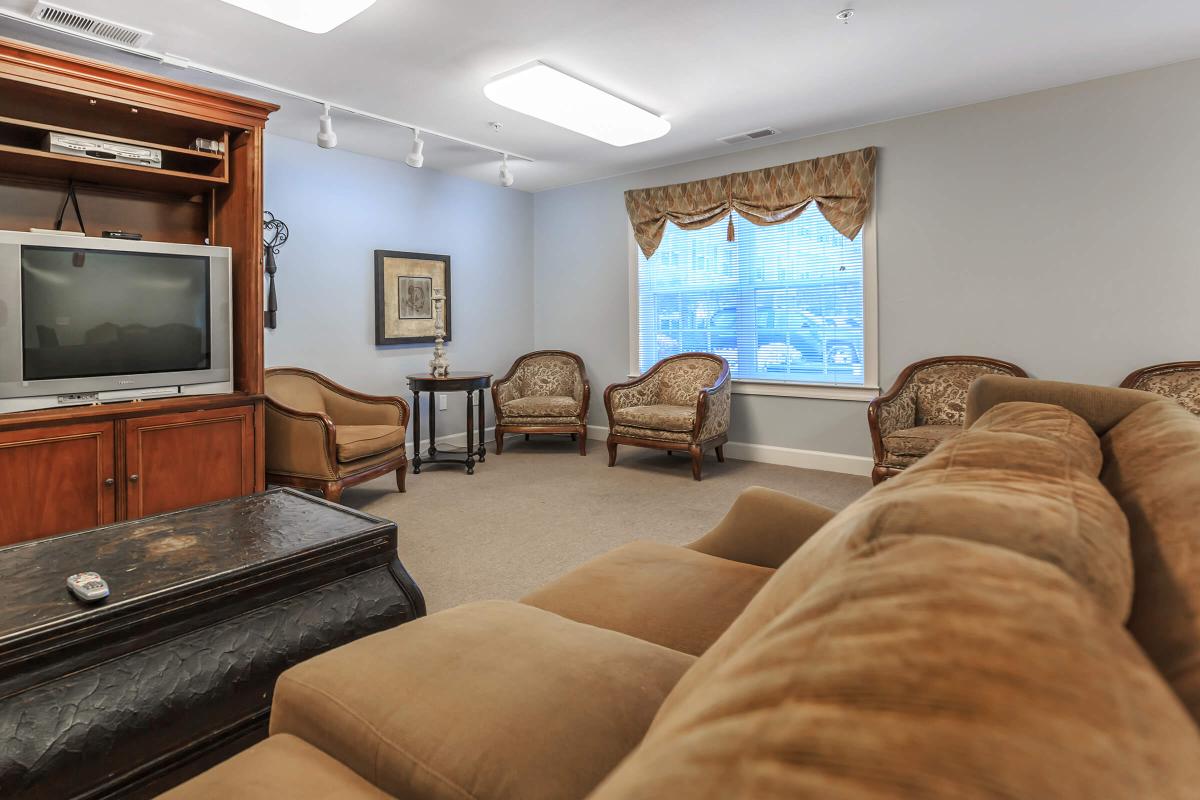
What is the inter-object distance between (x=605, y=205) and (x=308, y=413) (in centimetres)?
352

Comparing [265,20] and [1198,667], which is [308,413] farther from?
[1198,667]

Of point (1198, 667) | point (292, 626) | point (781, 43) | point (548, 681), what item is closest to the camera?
point (1198, 667)

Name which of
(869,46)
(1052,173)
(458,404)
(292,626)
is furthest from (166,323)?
(1052,173)

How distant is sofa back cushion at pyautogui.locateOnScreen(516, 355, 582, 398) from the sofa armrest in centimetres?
423

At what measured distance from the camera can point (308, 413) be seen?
370cm

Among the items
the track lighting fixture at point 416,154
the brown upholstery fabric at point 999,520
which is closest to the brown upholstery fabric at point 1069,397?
the brown upholstery fabric at point 999,520

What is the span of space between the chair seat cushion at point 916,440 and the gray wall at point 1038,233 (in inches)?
31.2

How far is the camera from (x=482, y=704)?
957 millimetres

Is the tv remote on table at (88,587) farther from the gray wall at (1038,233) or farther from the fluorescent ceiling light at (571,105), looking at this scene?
the gray wall at (1038,233)

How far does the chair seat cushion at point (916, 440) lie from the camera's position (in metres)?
3.75

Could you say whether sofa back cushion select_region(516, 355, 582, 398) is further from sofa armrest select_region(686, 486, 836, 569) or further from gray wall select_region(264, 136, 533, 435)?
sofa armrest select_region(686, 486, 836, 569)

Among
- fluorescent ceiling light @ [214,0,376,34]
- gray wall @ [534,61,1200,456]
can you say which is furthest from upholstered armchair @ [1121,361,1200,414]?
fluorescent ceiling light @ [214,0,376,34]

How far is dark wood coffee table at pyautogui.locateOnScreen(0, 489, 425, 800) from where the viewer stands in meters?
1.26

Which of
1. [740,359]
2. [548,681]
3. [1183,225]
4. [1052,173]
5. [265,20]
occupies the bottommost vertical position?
[548,681]
